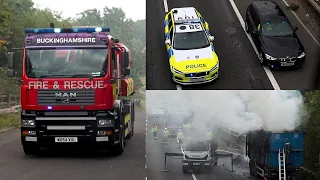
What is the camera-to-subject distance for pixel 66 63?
10836 millimetres

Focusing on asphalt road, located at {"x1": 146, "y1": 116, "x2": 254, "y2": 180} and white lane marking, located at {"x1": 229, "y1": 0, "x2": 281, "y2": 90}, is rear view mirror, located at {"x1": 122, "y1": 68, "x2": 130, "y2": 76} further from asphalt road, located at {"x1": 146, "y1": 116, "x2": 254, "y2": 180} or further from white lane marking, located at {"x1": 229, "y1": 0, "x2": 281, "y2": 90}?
white lane marking, located at {"x1": 229, "y1": 0, "x2": 281, "y2": 90}

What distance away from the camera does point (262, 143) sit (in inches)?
391

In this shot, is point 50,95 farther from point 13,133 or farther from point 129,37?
point 129,37

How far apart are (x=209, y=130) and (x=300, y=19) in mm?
4954

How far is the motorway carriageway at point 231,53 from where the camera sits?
11.9 m

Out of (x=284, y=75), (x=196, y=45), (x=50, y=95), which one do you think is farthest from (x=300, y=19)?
(x=50, y=95)

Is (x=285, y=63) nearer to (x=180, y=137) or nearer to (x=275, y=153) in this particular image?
(x=275, y=153)

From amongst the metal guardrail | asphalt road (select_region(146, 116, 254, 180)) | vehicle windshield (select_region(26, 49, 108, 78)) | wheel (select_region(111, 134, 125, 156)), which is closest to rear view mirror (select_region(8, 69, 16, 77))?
vehicle windshield (select_region(26, 49, 108, 78))

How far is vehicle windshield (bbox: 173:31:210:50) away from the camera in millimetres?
12305

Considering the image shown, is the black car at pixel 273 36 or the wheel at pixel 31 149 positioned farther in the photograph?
the black car at pixel 273 36

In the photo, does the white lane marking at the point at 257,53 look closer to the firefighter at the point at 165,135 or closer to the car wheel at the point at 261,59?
the car wheel at the point at 261,59

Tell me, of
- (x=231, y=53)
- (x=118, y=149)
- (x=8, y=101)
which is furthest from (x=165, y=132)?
(x=8, y=101)

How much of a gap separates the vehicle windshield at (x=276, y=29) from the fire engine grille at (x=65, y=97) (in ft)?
16.3

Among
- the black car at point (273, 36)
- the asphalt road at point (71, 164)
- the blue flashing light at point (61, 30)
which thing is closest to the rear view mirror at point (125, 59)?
the blue flashing light at point (61, 30)
